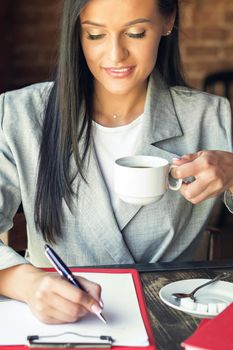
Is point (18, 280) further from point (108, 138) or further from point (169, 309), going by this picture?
point (108, 138)

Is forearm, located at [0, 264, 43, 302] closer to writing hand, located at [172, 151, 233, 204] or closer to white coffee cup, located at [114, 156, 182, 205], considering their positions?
white coffee cup, located at [114, 156, 182, 205]

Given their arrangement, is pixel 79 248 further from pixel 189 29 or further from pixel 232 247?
pixel 189 29

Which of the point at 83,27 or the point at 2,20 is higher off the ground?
the point at 83,27

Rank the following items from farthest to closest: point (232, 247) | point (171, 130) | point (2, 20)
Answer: point (2, 20) → point (232, 247) → point (171, 130)

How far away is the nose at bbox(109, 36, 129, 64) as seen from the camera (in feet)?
4.62

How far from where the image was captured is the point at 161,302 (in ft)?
3.93

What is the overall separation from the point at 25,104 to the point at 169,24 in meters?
0.36

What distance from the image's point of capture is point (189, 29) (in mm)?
3613

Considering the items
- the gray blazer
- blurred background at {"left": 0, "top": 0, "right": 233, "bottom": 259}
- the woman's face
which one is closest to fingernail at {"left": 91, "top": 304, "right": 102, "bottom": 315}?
the gray blazer

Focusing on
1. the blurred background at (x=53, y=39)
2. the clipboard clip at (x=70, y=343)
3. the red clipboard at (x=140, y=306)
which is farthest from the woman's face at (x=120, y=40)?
the blurred background at (x=53, y=39)

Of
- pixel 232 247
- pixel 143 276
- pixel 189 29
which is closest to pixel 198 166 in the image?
pixel 143 276

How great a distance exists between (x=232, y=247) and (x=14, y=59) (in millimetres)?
1848

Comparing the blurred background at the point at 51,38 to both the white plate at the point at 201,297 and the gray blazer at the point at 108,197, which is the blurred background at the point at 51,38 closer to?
the gray blazer at the point at 108,197

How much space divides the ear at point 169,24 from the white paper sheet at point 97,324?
0.63 m
